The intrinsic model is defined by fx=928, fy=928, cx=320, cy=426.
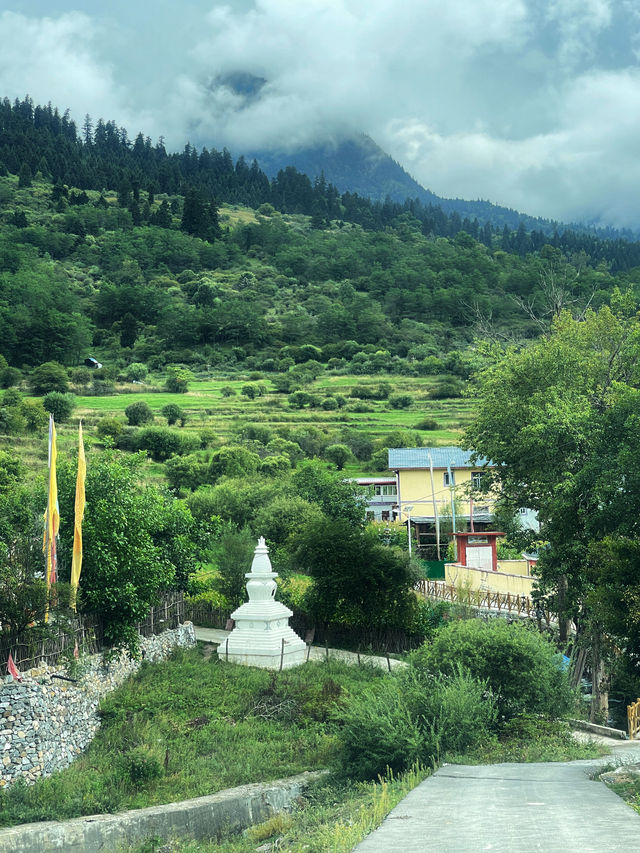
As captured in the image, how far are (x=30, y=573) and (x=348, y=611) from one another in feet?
43.1

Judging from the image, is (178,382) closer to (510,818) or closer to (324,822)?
→ (324,822)

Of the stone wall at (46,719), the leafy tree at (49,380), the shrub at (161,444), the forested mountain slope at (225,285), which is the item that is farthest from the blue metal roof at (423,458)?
the leafy tree at (49,380)

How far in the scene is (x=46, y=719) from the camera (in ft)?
65.2

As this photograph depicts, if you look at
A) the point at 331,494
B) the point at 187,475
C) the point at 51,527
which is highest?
the point at 187,475

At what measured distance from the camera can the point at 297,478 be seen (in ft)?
183

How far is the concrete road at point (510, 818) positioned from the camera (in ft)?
32.6

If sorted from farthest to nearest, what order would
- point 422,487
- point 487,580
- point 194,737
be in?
point 422,487, point 487,580, point 194,737

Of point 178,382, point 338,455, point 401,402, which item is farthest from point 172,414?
point 401,402

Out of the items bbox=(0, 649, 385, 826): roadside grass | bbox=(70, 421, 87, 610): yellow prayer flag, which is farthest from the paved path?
bbox=(70, 421, 87, 610): yellow prayer flag

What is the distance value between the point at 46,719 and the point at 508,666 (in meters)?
10.1

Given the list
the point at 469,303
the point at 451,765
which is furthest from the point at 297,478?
the point at 469,303

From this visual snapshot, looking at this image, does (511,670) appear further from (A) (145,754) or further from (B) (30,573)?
(B) (30,573)

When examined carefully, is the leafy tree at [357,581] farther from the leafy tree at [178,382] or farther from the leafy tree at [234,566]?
the leafy tree at [178,382]

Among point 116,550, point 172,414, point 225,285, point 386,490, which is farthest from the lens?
point 225,285
